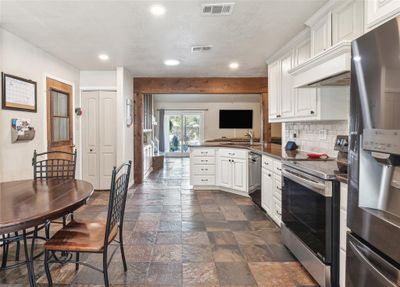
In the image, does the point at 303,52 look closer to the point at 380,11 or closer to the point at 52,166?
the point at 380,11

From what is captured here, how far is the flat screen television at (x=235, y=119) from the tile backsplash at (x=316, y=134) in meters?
6.37

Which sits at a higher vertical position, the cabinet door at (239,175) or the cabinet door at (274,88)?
the cabinet door at (274,88)

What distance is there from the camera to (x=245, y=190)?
4.73 meters

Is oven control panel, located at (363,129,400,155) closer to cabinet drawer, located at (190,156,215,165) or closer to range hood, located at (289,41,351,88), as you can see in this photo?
range hood, located at (289,41,351,88)

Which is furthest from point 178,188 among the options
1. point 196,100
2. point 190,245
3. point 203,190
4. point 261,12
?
point 196,100

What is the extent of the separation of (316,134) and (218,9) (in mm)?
1849

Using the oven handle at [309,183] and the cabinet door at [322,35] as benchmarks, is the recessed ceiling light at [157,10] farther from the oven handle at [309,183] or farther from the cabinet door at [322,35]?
the oven handle at [309,183]

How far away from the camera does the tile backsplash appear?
2896 mm

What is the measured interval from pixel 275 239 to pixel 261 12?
7.64 ft

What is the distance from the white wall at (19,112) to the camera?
303cm

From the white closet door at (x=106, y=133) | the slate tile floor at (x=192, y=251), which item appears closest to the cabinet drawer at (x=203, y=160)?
the slate tile floor at (x=192, y=251)

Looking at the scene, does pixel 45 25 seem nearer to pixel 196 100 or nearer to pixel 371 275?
pixel 371 275

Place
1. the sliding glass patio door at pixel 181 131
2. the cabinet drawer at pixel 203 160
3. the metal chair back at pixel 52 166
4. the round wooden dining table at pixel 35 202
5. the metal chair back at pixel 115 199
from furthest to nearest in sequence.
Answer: the sliding glass patio door at pixel 181 131 → the cabinet drawer at pixel 203 160 → the metal chair back at pixel 52 166 → the metal chair back at pixel 115 199 → the round wooden dining table at pixel 35 202

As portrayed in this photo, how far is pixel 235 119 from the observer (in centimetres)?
1062
